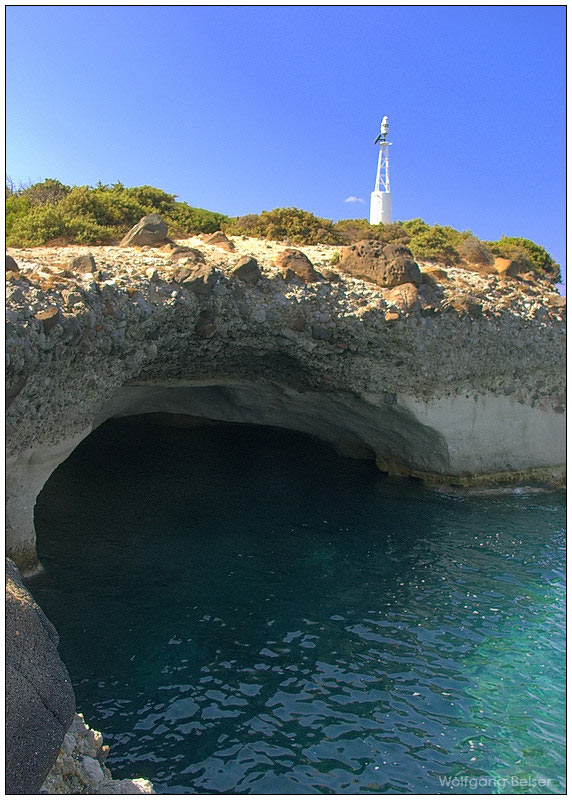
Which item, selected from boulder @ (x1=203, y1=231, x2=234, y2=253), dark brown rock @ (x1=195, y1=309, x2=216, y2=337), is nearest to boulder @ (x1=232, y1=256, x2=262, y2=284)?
dark brown rock @ (x1=195, y1=309, x2=216, y2=337)

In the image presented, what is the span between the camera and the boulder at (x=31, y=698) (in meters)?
5.80

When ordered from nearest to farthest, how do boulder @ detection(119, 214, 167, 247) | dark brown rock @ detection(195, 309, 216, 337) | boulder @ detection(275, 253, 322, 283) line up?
dark brown rock @ detection(195, 309, 216, 337) < boulder @ detection(119, 214, 167, 247) < boulder @ detection(275, 253, 322, 283)

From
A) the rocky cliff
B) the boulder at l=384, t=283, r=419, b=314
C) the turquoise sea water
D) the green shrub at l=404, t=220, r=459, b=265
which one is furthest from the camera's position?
the green shrub at l=404, t=220, r=459, b=265

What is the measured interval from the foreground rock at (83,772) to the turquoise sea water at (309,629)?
1.76 feet

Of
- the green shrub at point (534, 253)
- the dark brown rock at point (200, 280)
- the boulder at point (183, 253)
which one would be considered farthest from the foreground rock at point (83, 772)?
the green shrub at point (534, 253)

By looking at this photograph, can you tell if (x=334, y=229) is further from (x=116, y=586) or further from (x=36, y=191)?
(x=116, y=586)

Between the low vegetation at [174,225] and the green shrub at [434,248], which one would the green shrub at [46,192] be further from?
the green shrub at [434,248]

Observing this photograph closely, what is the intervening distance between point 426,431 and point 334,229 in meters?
10.5

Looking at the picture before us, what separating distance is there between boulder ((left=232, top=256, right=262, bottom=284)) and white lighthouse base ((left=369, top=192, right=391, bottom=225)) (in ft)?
75.6

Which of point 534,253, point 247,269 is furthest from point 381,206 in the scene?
point 247,269

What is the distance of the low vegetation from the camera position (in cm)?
2034

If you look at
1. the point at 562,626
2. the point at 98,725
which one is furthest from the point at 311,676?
the point at 562,626

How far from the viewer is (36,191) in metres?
26.5

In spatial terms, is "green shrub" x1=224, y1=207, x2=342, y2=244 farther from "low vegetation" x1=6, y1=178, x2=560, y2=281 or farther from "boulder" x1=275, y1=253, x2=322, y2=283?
"boulder" x1=275, y1=253, x2=322, y2=283
